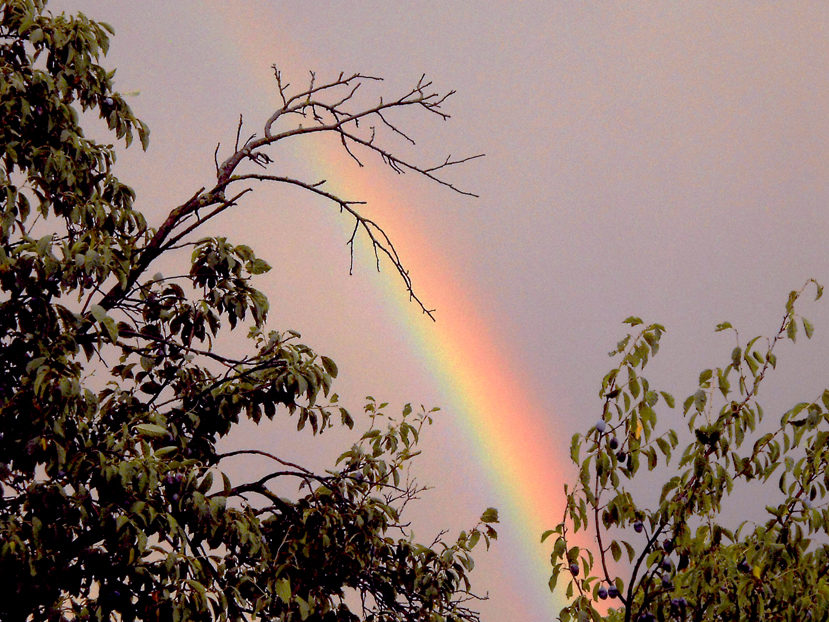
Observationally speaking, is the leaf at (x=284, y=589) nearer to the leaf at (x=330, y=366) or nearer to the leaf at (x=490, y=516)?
the leaf at (x=330, y=366)

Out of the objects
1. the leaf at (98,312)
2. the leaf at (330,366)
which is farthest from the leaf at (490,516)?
the leaf at (98,312)

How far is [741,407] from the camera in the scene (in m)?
3.55

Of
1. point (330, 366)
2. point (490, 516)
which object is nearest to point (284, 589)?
point (330, 366)

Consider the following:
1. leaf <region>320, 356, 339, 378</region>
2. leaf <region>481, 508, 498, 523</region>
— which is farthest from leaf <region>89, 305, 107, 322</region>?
leaf <region>481, 508, 498, 523</region>

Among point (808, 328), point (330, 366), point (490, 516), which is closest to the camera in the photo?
point (808, 328)

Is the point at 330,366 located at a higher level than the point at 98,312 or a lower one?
higher

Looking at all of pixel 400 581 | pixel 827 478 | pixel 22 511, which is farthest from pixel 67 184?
pixel 827 478

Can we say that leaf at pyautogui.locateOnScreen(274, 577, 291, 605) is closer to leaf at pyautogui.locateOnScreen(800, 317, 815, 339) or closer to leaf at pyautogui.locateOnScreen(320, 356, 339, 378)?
leaf at pyautogui.locateOnScreen(320, 356, 339, 378)

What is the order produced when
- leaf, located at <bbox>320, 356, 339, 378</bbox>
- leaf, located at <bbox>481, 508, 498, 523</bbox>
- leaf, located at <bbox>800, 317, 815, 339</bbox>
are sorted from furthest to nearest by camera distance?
leaf, located at <bbox>481, 508, 498, 523</bbox>, leaf, located at <bbox>320, 356, 339, 378</bbox>, leaf, located at <bbox>800, 317, 815, 339</bbox>

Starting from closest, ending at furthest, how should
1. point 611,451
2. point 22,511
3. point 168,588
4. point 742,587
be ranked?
point 742,587 → point 611,451 → point 168,588 → point 22,511

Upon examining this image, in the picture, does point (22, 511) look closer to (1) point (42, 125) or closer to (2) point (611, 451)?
(1) point (42, 125)

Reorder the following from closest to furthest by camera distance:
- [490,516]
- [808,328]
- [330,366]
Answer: [808,328] < [330,366] < [490,516]

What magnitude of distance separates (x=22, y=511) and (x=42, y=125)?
235 centimetres

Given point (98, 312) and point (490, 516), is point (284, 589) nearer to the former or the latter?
point (490, 516)
